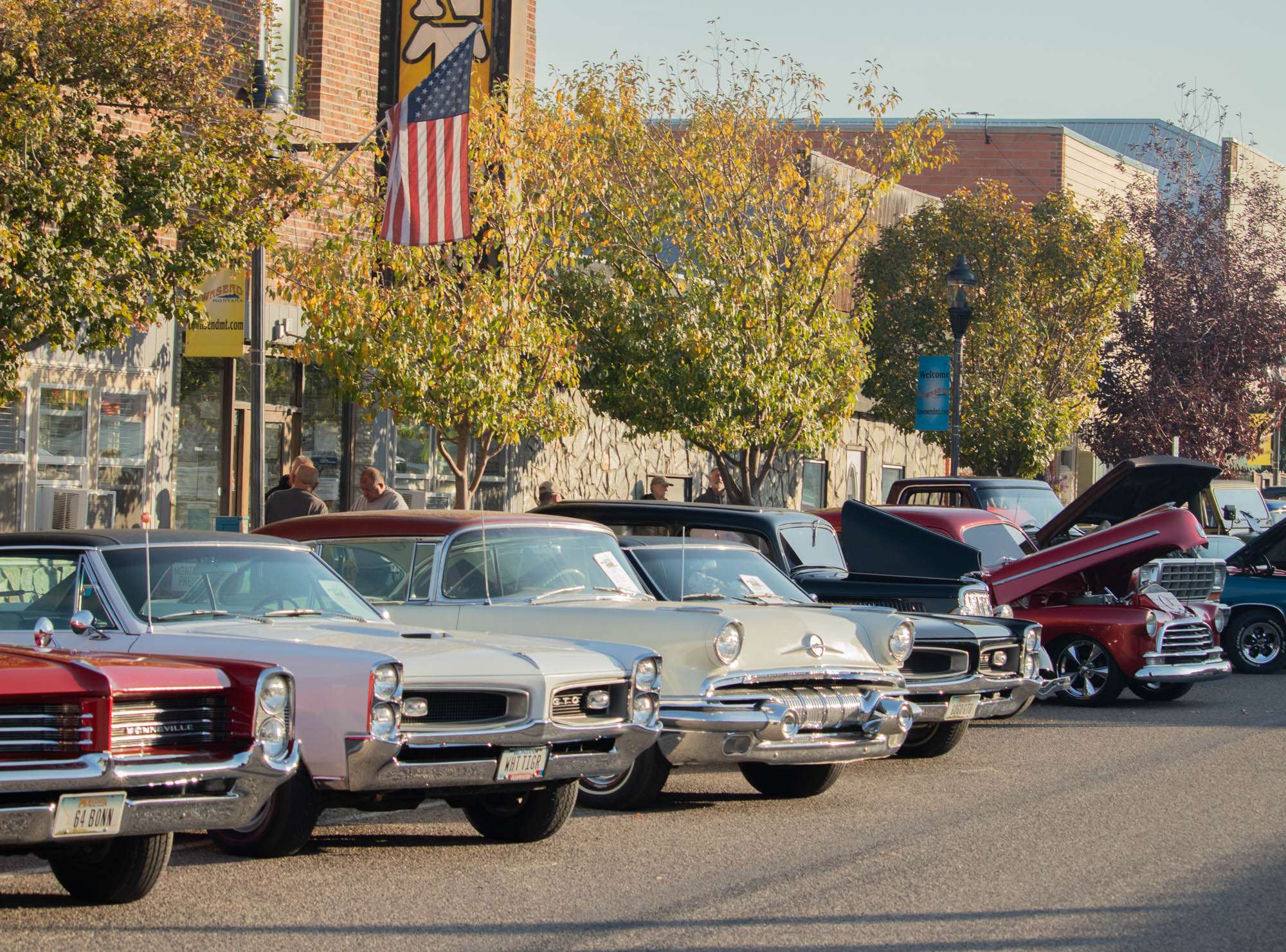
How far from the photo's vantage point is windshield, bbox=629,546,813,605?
1079 cm

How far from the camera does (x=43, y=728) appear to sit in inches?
239

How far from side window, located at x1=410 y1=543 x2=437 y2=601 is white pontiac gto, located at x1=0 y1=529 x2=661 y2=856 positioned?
109 cm

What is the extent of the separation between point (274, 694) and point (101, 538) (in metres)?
1.66

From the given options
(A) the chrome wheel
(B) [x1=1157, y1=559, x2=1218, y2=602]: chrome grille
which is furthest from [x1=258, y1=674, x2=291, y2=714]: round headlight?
(B) [x1=1157, y1=559, x2=1218, y2=602]: chrome grille

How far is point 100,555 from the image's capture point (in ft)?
25.5

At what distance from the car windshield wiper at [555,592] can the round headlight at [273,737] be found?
9.79 feet

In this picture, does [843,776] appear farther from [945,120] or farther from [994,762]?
[945,120]

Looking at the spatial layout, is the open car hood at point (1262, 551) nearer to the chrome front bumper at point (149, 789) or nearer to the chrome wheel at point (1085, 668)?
the chrome wheel at point (1085, 668)

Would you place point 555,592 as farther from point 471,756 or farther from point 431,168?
point 431,168

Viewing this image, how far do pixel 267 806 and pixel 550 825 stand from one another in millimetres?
1515

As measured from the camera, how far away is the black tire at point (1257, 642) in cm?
1895

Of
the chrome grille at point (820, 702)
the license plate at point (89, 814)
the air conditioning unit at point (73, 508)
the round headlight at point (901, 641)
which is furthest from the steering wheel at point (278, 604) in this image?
the air conditioning unit at point (73, 508)

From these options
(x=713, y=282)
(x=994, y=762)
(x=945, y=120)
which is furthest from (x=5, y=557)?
(x=945, y=120)

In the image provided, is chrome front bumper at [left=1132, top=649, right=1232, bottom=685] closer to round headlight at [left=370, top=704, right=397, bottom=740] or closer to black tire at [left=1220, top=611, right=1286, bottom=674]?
black tire at [left=1220, top=611, right=1286, bottom=674]
